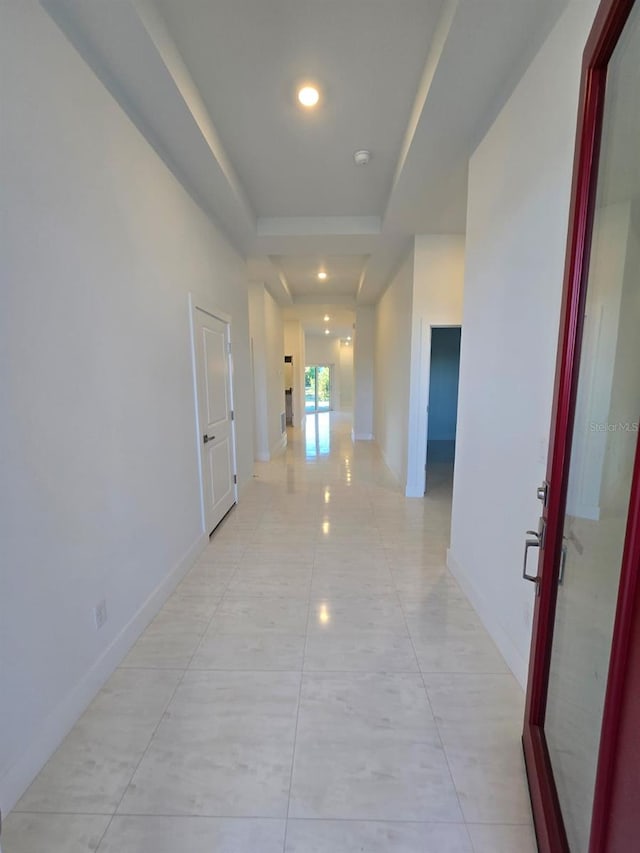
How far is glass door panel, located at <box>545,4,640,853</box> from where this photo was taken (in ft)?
2.97

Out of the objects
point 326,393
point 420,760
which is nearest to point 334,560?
point 420,760

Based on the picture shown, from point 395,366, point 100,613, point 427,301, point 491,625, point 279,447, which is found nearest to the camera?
point 100,613

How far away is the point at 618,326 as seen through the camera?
3.28 ft

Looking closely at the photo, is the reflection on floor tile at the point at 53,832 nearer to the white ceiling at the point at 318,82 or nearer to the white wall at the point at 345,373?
the white ceiling at the point at 318,82

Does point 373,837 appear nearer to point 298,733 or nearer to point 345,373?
point 298,733

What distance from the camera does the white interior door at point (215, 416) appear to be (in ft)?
10.1

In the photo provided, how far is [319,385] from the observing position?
15.2 m

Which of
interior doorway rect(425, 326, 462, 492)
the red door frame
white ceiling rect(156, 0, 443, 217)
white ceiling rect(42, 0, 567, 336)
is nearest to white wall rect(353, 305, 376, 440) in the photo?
interior doorway rect(425, 326, 462, 492)

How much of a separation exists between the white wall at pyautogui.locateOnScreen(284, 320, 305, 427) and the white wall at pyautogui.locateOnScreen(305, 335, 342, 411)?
4.99 meters

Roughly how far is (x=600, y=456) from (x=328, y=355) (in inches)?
556

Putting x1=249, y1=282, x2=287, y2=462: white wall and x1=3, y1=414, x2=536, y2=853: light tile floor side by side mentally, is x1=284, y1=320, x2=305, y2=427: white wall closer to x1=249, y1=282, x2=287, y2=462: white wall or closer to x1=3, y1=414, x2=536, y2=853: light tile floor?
x1=249, y1=282, x2=287, y2=462: white wall

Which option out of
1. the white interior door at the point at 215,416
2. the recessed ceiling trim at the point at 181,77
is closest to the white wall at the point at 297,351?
the white interior door at the point at 215,416

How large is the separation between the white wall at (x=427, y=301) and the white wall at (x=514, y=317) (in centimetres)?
146

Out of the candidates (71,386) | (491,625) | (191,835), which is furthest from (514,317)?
(191,835)
